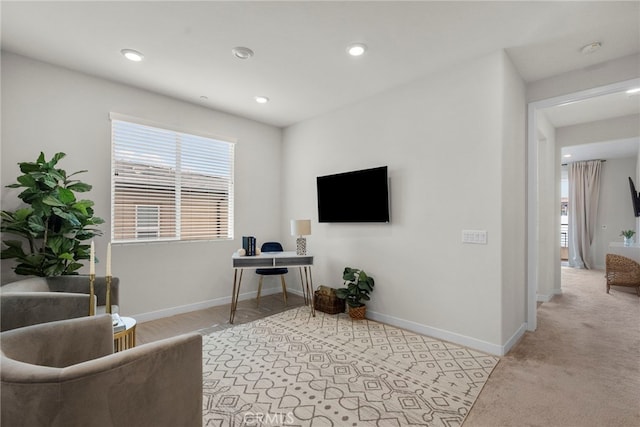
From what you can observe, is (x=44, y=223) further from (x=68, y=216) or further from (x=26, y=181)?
(x=26, y=181)

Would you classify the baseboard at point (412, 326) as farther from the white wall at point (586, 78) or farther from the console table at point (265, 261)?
the white wall at point (586, 78)

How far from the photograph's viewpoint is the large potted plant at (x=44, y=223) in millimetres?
2523

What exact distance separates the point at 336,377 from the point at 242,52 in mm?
2975

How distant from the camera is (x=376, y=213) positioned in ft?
11.9

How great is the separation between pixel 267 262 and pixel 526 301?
3057 millimetres

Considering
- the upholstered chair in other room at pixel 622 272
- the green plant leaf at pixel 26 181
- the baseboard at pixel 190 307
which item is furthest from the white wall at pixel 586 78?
the green plant leaf at pixel 26 181

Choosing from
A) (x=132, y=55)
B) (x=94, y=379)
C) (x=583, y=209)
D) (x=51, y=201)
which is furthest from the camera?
(x=583, y=209)

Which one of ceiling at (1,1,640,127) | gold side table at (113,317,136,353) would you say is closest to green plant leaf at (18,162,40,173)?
ceiling at (1,1,640,127)

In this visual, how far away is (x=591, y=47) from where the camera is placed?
2.64 metres

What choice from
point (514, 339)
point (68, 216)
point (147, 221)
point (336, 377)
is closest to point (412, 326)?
point (514, 339)

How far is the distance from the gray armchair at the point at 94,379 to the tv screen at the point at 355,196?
2.68 meters

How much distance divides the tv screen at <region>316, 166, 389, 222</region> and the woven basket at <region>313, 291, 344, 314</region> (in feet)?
3.43

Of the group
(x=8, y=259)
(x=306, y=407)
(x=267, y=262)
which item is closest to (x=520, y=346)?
(x=306, y=407)

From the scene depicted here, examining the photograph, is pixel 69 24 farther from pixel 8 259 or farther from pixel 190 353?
pixel 190 353
